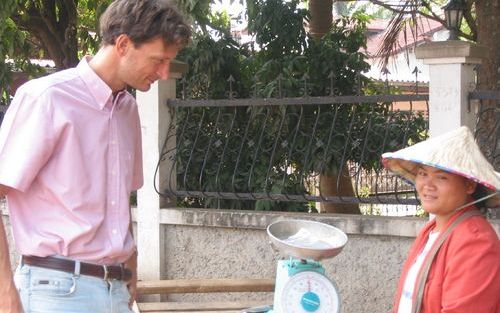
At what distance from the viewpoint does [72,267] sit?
103 inches

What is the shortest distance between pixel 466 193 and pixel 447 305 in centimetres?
44

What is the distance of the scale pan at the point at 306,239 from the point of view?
3484 millimetres

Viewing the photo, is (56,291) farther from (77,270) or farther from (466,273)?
(466,273)

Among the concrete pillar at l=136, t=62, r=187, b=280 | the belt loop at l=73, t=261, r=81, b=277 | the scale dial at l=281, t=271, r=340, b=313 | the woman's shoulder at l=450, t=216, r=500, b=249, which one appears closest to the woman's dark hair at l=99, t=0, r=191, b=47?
the belt loop at l=73, t=261, r=81, b=277

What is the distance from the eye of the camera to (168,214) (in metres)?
5.83

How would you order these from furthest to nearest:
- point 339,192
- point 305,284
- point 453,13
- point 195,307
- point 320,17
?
point 320,17
point 453,13
point 339,192
point 195,307
point 305,284

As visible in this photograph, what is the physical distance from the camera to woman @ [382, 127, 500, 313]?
285 cm

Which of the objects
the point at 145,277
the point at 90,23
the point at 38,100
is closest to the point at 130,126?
the point at 38,100

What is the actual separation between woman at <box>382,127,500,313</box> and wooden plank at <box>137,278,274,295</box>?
1970 mm

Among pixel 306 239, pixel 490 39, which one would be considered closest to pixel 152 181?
pixel 306 239

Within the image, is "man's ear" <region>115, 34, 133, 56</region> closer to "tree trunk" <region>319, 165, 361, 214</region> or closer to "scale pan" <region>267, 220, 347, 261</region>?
"scale pan" <region>267, 220, 347, 261</region>

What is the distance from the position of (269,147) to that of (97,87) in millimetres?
3527

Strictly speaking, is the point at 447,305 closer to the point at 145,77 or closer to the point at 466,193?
the point at 466,193

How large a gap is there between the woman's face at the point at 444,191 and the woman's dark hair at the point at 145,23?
3.41 feet
